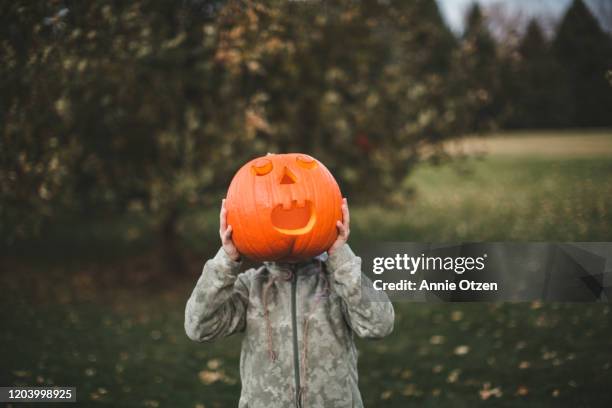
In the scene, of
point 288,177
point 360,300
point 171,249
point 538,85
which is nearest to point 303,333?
point 360,300

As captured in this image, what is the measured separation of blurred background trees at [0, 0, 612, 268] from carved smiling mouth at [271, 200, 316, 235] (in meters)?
2.94

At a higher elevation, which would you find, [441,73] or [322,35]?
[322,35]

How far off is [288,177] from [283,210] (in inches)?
7.4

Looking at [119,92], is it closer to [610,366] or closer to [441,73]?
[441,73]

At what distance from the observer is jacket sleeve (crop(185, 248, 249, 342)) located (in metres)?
2.84

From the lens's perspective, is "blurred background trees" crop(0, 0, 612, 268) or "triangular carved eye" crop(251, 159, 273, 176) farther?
"blurred background trees" crop(0, 0, 612, 268)

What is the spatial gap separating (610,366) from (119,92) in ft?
19.8

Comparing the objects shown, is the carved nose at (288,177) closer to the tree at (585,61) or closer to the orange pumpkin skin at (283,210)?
the orange pumpkin skin at (283,210)

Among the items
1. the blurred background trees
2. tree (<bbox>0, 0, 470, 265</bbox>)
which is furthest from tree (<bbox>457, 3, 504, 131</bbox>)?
tree (<bbox>0, 0, 470, 265</bbox>)

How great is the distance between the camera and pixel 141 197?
9.40 m

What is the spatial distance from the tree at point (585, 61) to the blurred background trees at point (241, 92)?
26 mm

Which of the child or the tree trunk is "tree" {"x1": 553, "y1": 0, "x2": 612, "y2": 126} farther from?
the tree trunk

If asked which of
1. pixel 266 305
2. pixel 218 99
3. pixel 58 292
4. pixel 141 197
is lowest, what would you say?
pixel 58 292

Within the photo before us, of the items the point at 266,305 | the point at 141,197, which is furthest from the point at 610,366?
the point at 141,197
